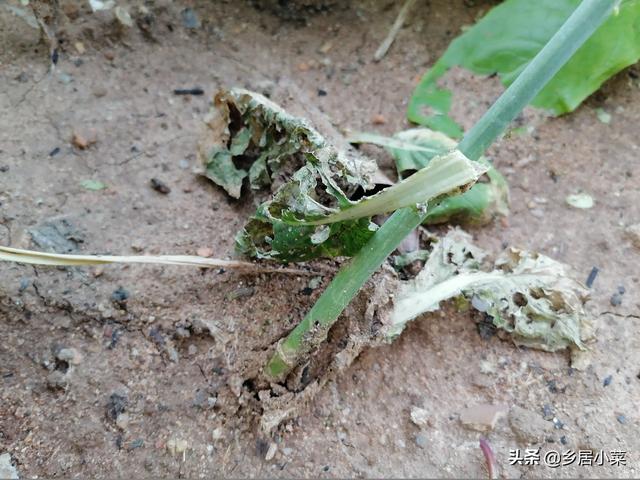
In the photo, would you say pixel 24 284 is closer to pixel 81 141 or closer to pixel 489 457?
pixel 81 141

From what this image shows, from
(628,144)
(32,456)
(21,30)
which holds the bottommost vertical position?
(32,456)

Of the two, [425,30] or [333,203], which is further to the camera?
[425,30]

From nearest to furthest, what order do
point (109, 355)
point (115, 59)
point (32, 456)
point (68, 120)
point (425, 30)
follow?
point (32, 456)
point (109, 355)
point (68, 120)
point (115, 59)
point (425, 30)

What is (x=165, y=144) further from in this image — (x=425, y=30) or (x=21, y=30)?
(x=425, y=30)

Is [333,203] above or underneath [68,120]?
above

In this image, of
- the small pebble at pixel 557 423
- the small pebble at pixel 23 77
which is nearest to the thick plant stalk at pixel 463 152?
the small pebble at pixel 557 423

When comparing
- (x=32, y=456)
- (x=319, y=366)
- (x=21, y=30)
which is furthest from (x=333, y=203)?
(x=21, y=30)

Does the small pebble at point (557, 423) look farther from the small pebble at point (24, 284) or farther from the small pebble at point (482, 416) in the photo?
the small pebble at point (24, 284)
